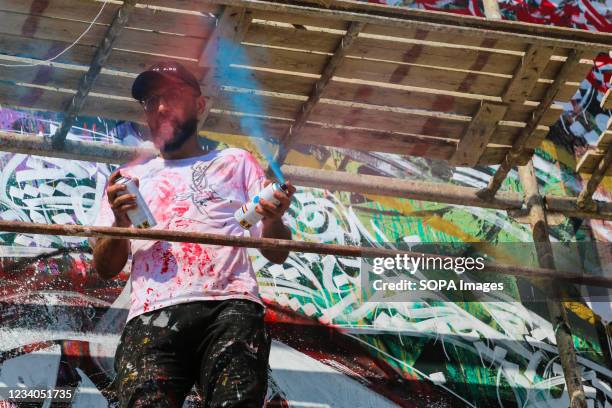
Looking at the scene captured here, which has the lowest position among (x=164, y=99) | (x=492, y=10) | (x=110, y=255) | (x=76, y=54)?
(x=110, y=255)

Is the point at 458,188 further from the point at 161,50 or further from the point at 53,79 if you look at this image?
the point at 53,79

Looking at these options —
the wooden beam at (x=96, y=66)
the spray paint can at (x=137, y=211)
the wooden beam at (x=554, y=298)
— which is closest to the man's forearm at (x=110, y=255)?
the spray paint can at (x=137, y=211)

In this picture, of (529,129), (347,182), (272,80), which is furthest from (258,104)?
(529,129)

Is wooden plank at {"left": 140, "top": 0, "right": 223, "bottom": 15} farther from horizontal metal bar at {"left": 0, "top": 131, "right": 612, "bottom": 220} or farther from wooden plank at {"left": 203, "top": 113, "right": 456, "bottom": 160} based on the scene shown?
horizontal metal bar at {"left": 0, "top": 131, "right": 612, "bottom": 220}

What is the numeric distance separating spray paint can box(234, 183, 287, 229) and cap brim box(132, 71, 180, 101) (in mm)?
877

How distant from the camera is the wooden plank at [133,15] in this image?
495cm

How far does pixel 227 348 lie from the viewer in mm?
3686

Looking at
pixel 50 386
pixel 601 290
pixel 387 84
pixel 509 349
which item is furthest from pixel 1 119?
pixel 601 290

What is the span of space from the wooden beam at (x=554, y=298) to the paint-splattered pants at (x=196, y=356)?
238 centimetres

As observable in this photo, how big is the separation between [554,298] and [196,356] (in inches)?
114

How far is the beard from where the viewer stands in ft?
14.5

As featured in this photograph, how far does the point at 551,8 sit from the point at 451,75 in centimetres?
422

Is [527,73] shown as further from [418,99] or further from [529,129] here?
[418,99]

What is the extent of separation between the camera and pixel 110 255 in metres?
4.22
